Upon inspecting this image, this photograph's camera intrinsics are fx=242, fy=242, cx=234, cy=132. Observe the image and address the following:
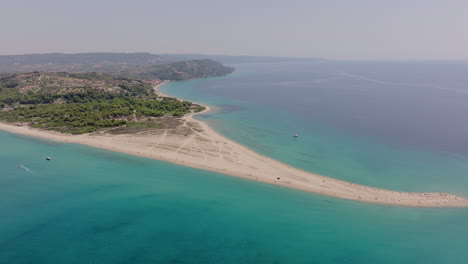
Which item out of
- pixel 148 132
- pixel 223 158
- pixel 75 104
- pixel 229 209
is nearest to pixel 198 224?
pixel 229 209

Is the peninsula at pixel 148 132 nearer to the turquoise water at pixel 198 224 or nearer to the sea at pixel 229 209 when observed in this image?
the sea at pixel 229 209

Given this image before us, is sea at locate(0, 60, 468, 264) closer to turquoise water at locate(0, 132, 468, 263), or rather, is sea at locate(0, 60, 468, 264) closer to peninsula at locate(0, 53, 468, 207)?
turquoise water at locate(0, 132, 468, 263)

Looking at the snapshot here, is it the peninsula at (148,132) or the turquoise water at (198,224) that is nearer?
the turquoise water at (198,224)

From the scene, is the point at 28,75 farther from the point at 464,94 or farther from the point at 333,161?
the point at 464,94

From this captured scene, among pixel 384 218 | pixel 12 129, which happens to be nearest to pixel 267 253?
pixel 384 218

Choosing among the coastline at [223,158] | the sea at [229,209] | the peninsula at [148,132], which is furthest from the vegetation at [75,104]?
the sea at [229,209]

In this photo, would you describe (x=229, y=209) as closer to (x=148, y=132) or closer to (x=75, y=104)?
(x=148, y=132)

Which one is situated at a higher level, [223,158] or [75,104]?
[75,104]
